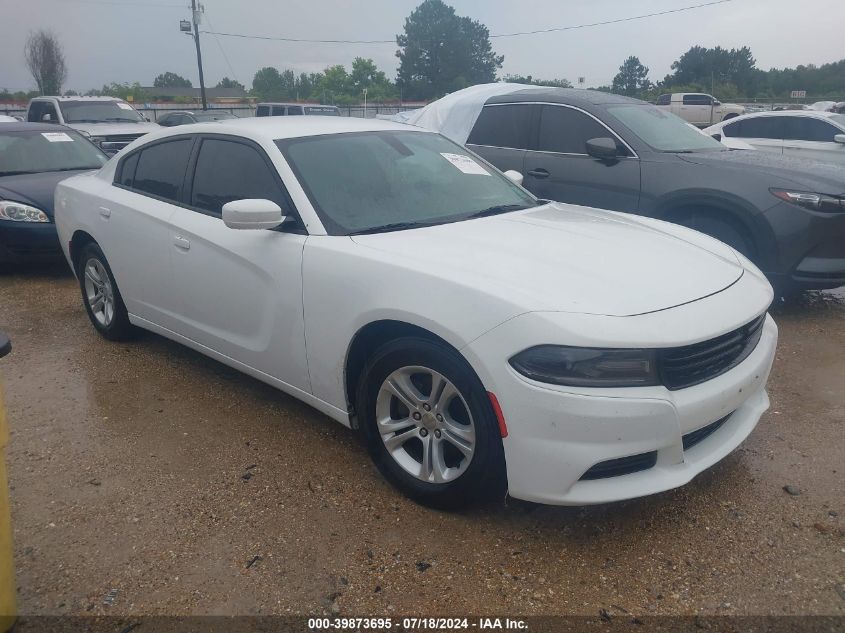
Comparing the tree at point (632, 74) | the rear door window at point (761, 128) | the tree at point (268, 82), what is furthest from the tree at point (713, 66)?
the rear door window at point (761, 128)

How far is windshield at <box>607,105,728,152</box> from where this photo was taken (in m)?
6.05

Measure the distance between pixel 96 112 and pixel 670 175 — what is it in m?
12.5

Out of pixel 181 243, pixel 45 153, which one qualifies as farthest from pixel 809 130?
pixel 45 153

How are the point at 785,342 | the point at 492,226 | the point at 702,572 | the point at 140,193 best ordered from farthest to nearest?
the point at 785,342 → the point at 140,193 → the point at 492,226 → the point at 702,572

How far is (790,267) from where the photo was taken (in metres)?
5.21

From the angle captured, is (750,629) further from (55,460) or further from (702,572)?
(55,460)

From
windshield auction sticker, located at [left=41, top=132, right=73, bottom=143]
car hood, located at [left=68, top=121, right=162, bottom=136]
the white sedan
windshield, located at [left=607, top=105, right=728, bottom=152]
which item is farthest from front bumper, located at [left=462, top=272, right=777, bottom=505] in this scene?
car hood, located at [left=68, top=121, right=162, bottom=136]

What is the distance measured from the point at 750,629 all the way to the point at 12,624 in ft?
7.72

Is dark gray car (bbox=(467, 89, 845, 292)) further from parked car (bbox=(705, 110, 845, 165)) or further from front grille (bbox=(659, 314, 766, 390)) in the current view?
parked car (bbox=(705, 110, 845, 165))

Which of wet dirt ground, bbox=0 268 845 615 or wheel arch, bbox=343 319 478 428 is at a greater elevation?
wheel arch, bbox=343 319 478 428

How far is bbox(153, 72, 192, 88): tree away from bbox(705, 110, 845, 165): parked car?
319ft

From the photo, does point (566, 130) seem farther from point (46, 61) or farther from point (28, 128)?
point (46, 61)

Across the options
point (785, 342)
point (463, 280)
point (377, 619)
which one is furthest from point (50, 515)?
point (785, 342)

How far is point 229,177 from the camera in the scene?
381 centimetres
